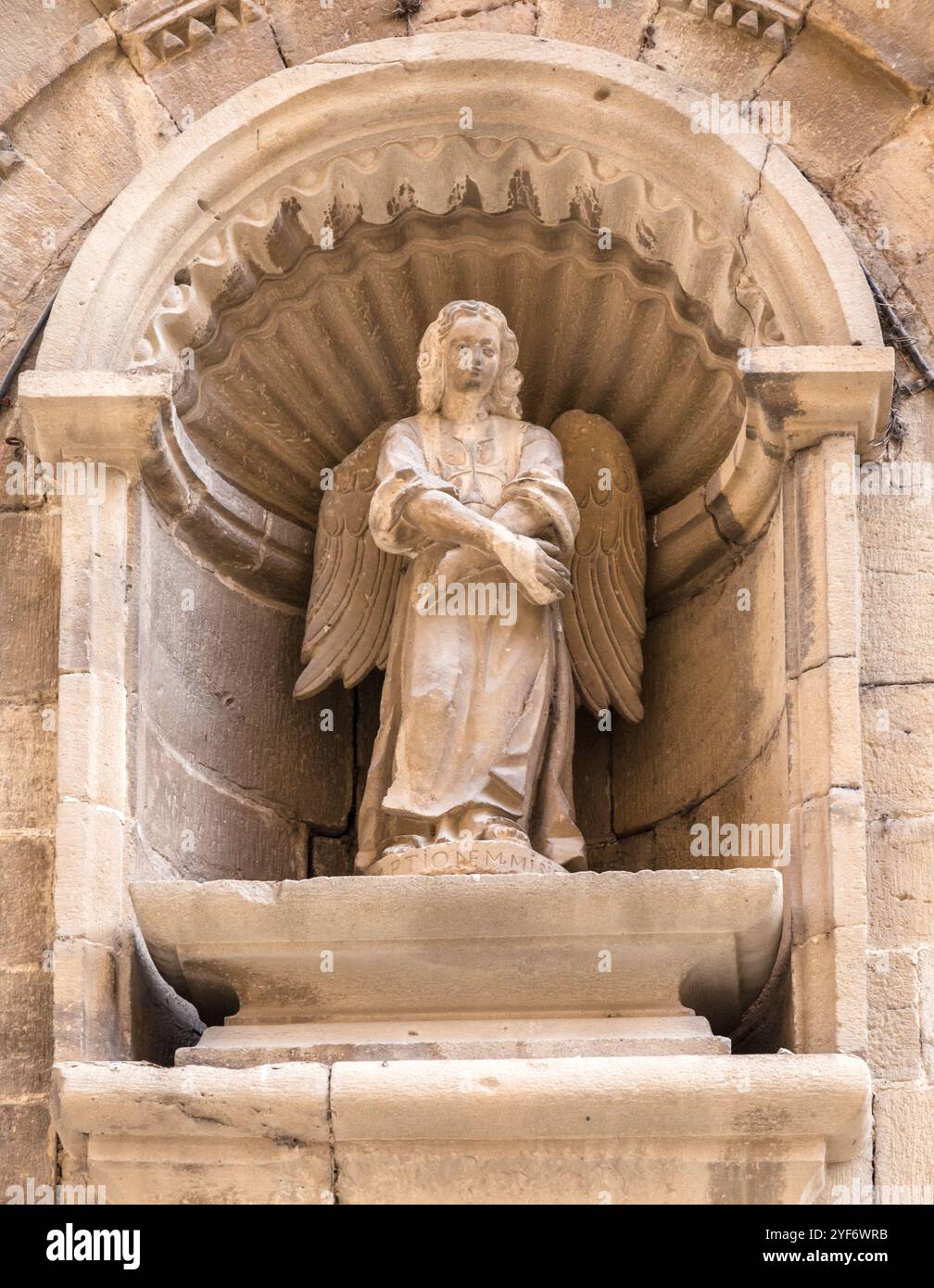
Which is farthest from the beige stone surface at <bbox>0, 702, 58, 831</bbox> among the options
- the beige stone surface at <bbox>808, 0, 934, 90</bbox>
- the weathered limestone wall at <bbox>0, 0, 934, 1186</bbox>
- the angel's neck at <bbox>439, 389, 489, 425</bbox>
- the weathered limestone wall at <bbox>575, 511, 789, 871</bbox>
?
the beige stone surface at <bbox>808, 0, 934, 90</bbox>

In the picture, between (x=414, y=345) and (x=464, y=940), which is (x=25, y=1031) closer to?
(x=464, y=940)

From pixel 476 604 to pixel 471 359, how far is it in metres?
0.62

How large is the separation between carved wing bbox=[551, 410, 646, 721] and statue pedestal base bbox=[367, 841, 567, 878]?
2.50 ft

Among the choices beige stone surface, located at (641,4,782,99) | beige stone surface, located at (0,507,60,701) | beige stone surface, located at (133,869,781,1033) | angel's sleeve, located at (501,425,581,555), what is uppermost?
beige stone surface, located at (641,4,782,99)

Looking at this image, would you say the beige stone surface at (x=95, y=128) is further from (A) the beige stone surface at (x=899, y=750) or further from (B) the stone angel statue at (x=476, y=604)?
(A) the beige stone surface at (x=899, y=750)

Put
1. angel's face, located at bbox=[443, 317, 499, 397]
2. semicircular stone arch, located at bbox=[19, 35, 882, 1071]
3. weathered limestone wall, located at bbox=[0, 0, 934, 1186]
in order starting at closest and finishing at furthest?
weathered limestone wall, located at bbox=[0, 0, 934, 1186], semicircular stone arch, located at bbox=[19, 35, 882, 1071], angel's face, located at bbox=[443, 317, 499, 397]

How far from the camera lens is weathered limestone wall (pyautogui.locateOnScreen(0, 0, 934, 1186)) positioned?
5.71m

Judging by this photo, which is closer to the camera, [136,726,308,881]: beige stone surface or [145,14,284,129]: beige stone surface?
[136,726,308,881]: beige stone surface

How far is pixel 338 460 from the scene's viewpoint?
6613 millimetres

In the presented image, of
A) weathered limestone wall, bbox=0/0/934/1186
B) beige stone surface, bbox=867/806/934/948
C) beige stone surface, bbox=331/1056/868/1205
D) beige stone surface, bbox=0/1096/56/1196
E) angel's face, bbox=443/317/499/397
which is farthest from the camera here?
angel's face, bbox=443/317/499/397

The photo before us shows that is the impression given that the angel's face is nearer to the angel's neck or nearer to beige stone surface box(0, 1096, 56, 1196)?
the angel's neck

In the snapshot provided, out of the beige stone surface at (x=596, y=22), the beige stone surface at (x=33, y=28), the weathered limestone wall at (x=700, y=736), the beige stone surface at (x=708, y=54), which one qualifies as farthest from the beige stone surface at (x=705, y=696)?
the beige stone surface at (x=33, y=28)

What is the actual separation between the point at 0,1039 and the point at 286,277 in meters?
2.03
